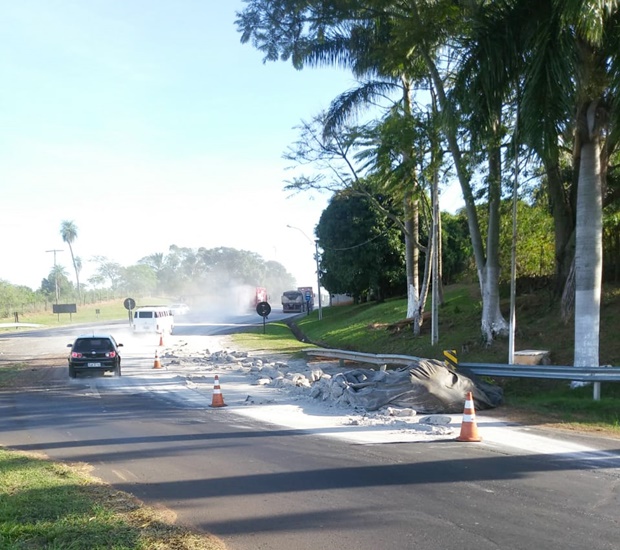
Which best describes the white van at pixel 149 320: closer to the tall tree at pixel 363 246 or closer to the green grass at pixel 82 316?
the tall tree at pixel 363 246

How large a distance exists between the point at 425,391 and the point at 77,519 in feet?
25.0

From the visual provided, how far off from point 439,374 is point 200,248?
165647 millimetres

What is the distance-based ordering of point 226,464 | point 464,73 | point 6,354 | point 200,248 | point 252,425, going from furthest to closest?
point 200,248 < point 6,354 < point 464,73 < point 252,425 < point 226,464

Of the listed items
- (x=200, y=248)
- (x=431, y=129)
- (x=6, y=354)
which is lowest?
(x=6, y=354)

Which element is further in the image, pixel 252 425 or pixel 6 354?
pixel 6 354

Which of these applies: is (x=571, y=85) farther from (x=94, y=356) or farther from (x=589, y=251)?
(x=94, y=356)

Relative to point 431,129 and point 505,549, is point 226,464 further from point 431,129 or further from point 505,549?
point 431,129

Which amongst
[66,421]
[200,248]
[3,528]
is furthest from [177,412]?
[200,248]

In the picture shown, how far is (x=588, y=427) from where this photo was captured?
10328 millimetres

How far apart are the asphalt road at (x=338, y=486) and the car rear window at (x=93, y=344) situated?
896cm

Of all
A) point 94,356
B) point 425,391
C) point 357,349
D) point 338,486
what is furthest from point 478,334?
point 338,486

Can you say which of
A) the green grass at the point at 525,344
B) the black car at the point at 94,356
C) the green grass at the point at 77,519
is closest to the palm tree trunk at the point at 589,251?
the green grass at the point at 525,344

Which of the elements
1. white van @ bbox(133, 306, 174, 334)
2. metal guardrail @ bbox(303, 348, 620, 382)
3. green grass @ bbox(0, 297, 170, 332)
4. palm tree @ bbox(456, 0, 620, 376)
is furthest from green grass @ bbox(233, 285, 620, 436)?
green grass @ bbox(0, 297, 170, 332)

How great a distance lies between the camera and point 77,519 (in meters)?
5.65
